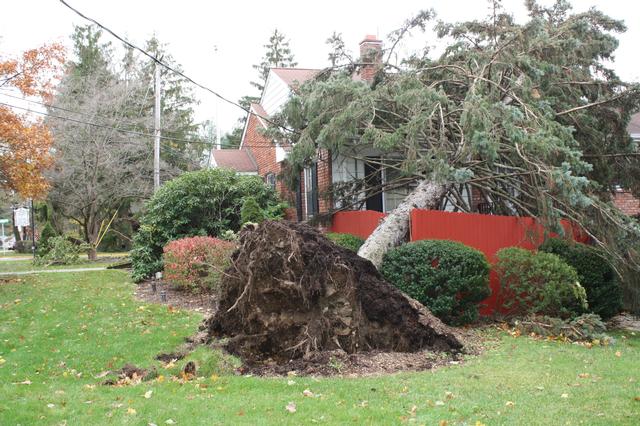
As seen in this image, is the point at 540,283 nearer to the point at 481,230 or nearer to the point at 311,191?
the point at 481,230

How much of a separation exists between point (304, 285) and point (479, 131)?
3798 millimetres

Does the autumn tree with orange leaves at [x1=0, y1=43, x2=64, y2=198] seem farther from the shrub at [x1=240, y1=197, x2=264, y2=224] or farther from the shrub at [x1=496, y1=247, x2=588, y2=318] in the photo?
the shrub at [x1=496, y1=247, x2=588, y2=318]

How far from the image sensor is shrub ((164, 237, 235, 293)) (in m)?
12.2

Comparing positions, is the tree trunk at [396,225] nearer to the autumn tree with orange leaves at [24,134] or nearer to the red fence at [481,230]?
the red fence at [481,230]

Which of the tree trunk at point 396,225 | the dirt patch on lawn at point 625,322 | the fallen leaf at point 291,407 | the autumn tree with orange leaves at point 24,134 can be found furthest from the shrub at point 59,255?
the fallen leaf at point 291,407

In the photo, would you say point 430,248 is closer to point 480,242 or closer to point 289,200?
point 480,242

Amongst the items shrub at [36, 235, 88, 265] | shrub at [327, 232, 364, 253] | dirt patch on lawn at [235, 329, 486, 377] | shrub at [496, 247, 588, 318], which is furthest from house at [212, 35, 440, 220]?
shrub at [36, 235, 88, 265]

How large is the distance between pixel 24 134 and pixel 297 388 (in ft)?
38.9

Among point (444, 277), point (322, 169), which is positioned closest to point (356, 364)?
point (444, 277)

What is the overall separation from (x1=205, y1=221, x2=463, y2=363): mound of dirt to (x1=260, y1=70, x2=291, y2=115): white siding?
1057 centimetres

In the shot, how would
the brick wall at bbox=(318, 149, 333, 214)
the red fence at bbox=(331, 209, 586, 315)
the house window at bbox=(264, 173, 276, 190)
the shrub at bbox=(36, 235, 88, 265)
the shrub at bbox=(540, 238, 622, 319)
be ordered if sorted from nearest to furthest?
the shrub at bbox=(540, 238, 622, 319) → the red fence at bbox=(331, 209, 586, 315) → the brick wall at bbox=(318, 149, 333, 214) → the house window at bbox=(264, 173, 276, 190) → the shrub at bbox=(36, 235, 88, 265)

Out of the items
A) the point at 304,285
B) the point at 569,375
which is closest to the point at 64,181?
the point at 304,285

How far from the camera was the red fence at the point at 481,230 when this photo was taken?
1120cm

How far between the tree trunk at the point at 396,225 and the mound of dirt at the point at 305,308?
2.16 m
